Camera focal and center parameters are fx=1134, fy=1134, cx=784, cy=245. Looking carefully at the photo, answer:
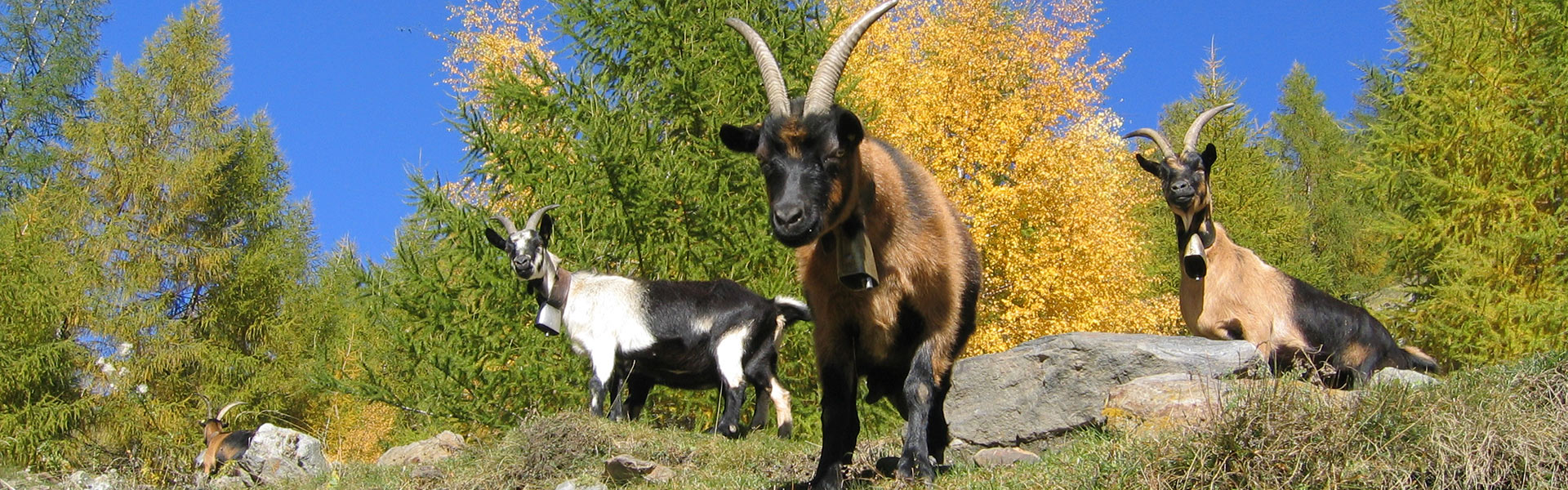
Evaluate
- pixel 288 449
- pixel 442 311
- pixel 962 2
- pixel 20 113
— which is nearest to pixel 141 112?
pixel 20 113

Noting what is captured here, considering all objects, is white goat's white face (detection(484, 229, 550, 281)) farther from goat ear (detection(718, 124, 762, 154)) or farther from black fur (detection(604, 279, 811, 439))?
goat ear (detection(718, 124, 762, 154))

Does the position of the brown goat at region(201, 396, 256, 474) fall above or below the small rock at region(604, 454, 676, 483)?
above

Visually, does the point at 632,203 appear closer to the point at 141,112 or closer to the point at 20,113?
the point at 141,112

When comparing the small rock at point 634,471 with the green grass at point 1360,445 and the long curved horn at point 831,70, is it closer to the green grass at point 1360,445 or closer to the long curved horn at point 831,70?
the green grass at point 1360,445

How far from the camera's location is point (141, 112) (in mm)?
20719

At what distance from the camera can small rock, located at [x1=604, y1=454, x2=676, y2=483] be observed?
6688 mm

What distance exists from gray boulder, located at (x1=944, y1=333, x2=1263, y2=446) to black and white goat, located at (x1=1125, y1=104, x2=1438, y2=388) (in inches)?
19.8

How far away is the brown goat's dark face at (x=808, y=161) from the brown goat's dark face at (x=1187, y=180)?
3.68m

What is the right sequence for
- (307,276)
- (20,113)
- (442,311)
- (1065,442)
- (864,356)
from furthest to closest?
(20,113)
(307,276)
(442,311)
(1065,442)
(864,356)

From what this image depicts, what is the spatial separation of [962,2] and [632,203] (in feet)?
47.5

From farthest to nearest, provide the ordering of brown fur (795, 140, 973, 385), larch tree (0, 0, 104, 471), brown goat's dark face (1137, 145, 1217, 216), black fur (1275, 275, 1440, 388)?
larch tree (0, 0, 104, 471)
black fur (1275, 275, 1440, 388)
brown goat's dark face (1137, 145, 1217, 216)
brown fur (795, 140, 973, 385)

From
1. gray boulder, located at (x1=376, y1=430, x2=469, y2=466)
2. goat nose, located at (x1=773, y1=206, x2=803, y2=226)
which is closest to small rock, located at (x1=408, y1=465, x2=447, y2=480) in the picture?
gray boulder, located at (x1=376, y1=430, x2=469, y2=466)

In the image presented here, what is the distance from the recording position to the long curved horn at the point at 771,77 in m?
4.89

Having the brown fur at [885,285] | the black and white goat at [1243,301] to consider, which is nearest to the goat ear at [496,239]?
the black and white goat at [1243,301]
